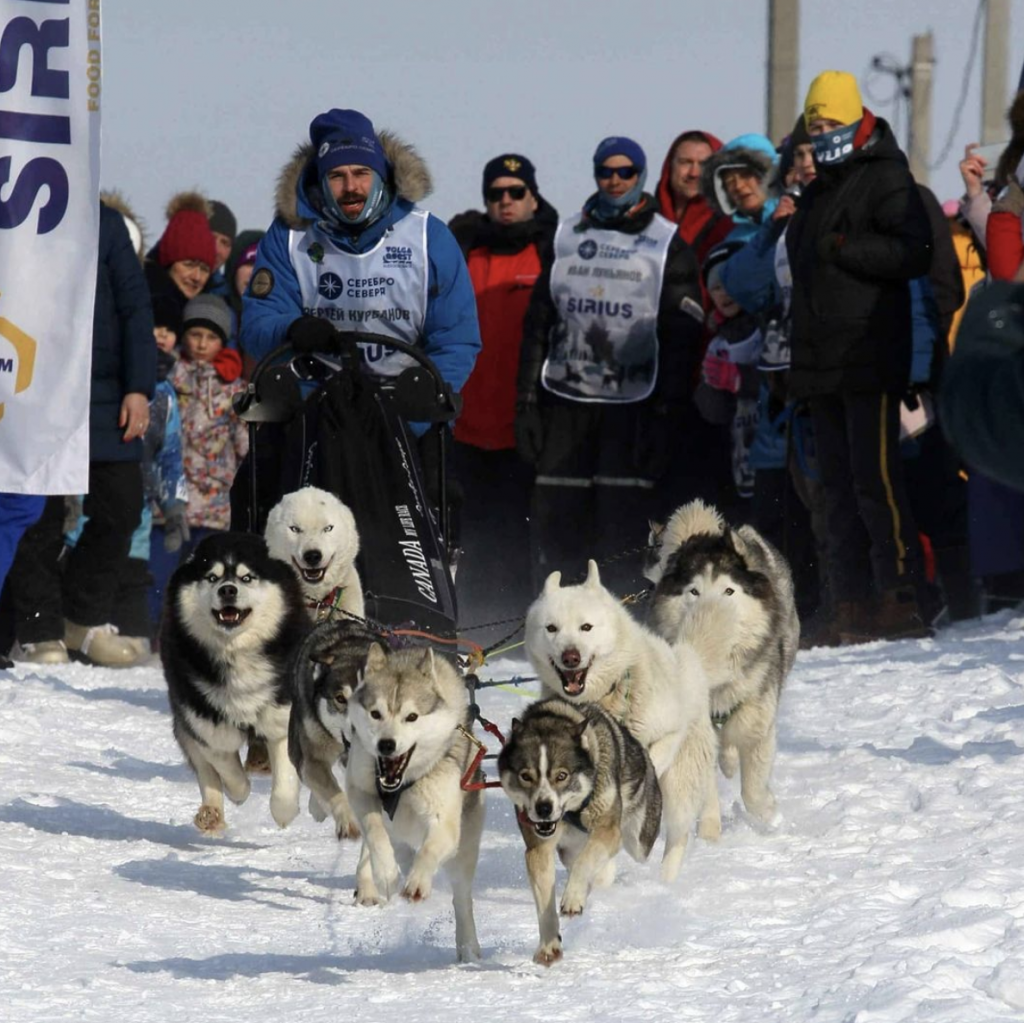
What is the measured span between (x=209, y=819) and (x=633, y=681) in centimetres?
121

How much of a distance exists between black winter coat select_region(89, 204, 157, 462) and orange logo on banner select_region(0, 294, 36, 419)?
169cm

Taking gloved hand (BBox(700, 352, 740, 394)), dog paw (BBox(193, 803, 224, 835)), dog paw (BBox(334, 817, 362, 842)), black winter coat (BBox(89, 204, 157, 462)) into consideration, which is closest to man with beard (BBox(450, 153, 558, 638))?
gloved hand (BBox(700, 352, 740, 394))

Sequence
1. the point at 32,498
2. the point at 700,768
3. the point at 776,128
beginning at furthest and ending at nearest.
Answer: the point at 776,128, the point at 32,498, the point at 700,768

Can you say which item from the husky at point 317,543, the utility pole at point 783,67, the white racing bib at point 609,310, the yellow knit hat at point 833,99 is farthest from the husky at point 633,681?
the utility pole at point 783,67

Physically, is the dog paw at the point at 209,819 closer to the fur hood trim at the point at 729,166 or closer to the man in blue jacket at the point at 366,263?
the man in blue jacket at the point at 366,263

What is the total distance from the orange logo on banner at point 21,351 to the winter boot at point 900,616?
11.6 feet

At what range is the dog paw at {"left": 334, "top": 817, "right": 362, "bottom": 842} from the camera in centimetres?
491

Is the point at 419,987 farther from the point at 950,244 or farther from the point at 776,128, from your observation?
the point at 776,128

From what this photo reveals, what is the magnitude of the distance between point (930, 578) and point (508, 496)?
1.91 meters

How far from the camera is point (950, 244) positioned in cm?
840

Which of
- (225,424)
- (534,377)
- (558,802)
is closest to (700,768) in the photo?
(558,802)

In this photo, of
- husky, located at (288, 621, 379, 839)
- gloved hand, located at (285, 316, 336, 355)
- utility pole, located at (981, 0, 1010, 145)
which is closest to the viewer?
husky, located at (288, 621, 379, 839)

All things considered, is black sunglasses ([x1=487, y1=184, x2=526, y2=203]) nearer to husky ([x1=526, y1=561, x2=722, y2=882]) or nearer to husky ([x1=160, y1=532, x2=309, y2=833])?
husky ([x1=160, y1=532, x2=309, y2=833])

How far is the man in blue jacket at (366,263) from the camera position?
646 centimetres
